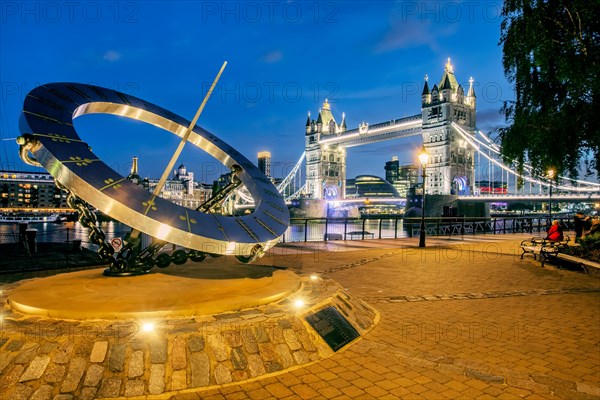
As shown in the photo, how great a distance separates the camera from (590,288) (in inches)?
306

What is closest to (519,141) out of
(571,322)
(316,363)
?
(571,322)

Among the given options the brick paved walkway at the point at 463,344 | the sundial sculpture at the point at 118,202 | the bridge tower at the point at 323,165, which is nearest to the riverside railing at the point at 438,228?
the brick paved walkway at the point at 463,344

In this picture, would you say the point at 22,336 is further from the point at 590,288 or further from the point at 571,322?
the point at 590,288

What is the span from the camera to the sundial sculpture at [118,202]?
455 centimetres

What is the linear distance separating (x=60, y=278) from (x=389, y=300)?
4808 mm

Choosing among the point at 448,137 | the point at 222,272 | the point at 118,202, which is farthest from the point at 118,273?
the point at 448,137

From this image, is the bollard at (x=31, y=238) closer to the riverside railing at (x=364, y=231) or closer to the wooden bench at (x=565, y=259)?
the riverside railing at (x=364, y=231)

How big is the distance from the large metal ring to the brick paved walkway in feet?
6.04

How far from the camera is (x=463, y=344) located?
15.0 feet

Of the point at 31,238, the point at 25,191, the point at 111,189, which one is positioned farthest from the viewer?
the point at 25,191

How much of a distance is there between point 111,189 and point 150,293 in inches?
50.1

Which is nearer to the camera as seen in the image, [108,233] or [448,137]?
[108,233]

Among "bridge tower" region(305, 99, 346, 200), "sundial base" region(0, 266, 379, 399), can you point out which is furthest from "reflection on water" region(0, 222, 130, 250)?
"bridge tower" region(305, 99, 346, 200)

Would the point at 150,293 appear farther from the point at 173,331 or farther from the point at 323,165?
the point at 323,165
